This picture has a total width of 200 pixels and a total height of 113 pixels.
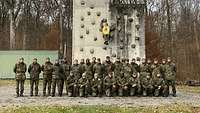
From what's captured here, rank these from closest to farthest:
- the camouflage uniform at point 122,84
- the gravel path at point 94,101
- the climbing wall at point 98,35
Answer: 1. the gravel path at point 94,101
2. the camouflage uniform at point 122,84
3. the climbing wall at point 98,35

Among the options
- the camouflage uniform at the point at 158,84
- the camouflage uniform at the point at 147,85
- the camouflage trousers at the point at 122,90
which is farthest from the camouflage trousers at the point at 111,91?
the camouflage uniform at the point at 158,84

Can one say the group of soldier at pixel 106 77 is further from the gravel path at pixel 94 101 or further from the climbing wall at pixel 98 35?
the gravel path at pixel 94 101

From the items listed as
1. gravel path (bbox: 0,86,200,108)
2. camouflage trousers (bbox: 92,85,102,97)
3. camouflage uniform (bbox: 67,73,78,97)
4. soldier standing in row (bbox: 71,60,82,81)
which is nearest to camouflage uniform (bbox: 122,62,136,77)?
camouflage trousers (bbox: 92,85,102,97)

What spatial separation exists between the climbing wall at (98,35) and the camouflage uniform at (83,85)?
159 cm

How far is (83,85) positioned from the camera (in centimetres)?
1677

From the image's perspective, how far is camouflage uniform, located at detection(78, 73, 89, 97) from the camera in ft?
55.1

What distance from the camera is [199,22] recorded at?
149 ft

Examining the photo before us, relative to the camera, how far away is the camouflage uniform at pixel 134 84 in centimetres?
1691

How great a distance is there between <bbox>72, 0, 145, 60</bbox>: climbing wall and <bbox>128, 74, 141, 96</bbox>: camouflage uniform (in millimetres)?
1526

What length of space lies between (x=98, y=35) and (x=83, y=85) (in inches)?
103

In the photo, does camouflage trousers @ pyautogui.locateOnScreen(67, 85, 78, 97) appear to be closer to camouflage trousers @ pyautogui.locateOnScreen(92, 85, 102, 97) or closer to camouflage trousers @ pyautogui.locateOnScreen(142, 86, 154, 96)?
camouflage trousers @ pyautogui.locateOnScreen(92, 85, 102, 97)

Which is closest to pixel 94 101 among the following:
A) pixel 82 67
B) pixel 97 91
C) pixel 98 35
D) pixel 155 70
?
pixel 97 91

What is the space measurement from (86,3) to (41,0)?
2406 cm

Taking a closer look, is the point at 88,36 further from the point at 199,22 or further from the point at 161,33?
the point at 199,22
